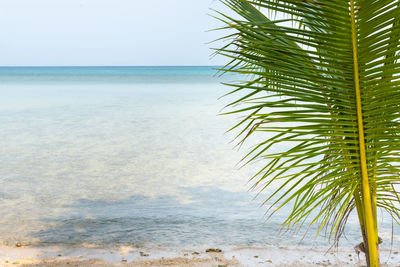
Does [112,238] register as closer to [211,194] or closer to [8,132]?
[211,194]

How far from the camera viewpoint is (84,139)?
10.4m

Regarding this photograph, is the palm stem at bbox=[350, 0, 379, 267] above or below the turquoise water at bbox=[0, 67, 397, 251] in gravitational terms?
above

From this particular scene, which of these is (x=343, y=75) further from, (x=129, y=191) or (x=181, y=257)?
(x=129, y=191)

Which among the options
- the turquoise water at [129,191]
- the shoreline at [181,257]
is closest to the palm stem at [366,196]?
the shoreline at [181,257]

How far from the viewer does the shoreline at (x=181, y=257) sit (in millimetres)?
3852

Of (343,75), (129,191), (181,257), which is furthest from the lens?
(129,191)

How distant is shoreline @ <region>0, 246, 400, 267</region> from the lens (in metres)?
3.85

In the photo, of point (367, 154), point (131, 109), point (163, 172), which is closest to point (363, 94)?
point (367, 154)

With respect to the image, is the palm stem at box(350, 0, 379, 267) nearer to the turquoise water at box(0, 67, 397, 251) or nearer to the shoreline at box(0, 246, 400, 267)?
the shoreline at box(0, 246, 400, 267)

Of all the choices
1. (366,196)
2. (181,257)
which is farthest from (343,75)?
(181,257)

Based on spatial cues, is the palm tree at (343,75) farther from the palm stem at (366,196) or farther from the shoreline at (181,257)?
the shoreline at (181,257)

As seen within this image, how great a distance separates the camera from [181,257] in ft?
13.1

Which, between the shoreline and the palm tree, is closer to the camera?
the palm tree

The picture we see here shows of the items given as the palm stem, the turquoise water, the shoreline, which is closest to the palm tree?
the palm stem
